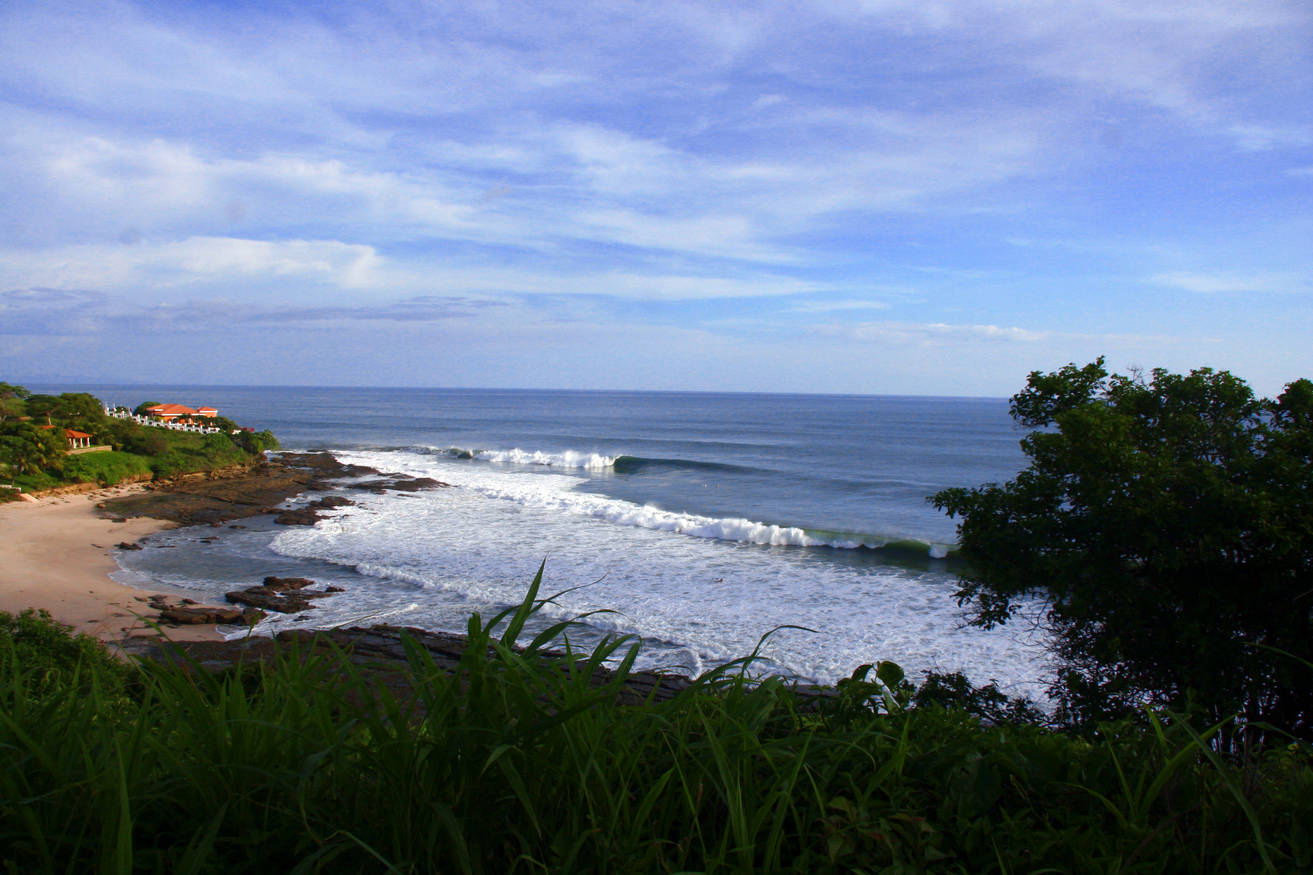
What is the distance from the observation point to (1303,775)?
1.82 meters

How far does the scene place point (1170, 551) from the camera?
20.6 ft

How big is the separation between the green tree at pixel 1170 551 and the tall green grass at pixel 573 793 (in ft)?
15.9

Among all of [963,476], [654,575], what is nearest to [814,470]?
[963,476]

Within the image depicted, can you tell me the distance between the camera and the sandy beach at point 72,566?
13.0m

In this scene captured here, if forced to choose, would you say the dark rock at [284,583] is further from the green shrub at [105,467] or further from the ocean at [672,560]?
the green shrub at [105,467]

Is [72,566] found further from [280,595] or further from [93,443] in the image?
[93,443]

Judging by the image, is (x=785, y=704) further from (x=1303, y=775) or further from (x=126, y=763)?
(x=126, y=763)

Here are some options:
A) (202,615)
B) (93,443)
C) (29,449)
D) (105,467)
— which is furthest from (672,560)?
(93,443)

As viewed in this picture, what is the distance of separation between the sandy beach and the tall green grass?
26.2 ft

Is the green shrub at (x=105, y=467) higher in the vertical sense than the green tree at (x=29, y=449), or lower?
lower

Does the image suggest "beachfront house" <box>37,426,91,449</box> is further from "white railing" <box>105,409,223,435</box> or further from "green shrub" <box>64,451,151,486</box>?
"white railing" <box>105,409,223,435</box>

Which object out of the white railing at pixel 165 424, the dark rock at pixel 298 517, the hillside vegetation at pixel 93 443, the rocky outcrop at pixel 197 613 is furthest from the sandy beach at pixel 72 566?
the white railing at pixel 165 424

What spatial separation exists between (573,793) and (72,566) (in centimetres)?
2075

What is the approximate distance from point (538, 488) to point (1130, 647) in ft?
96.8
